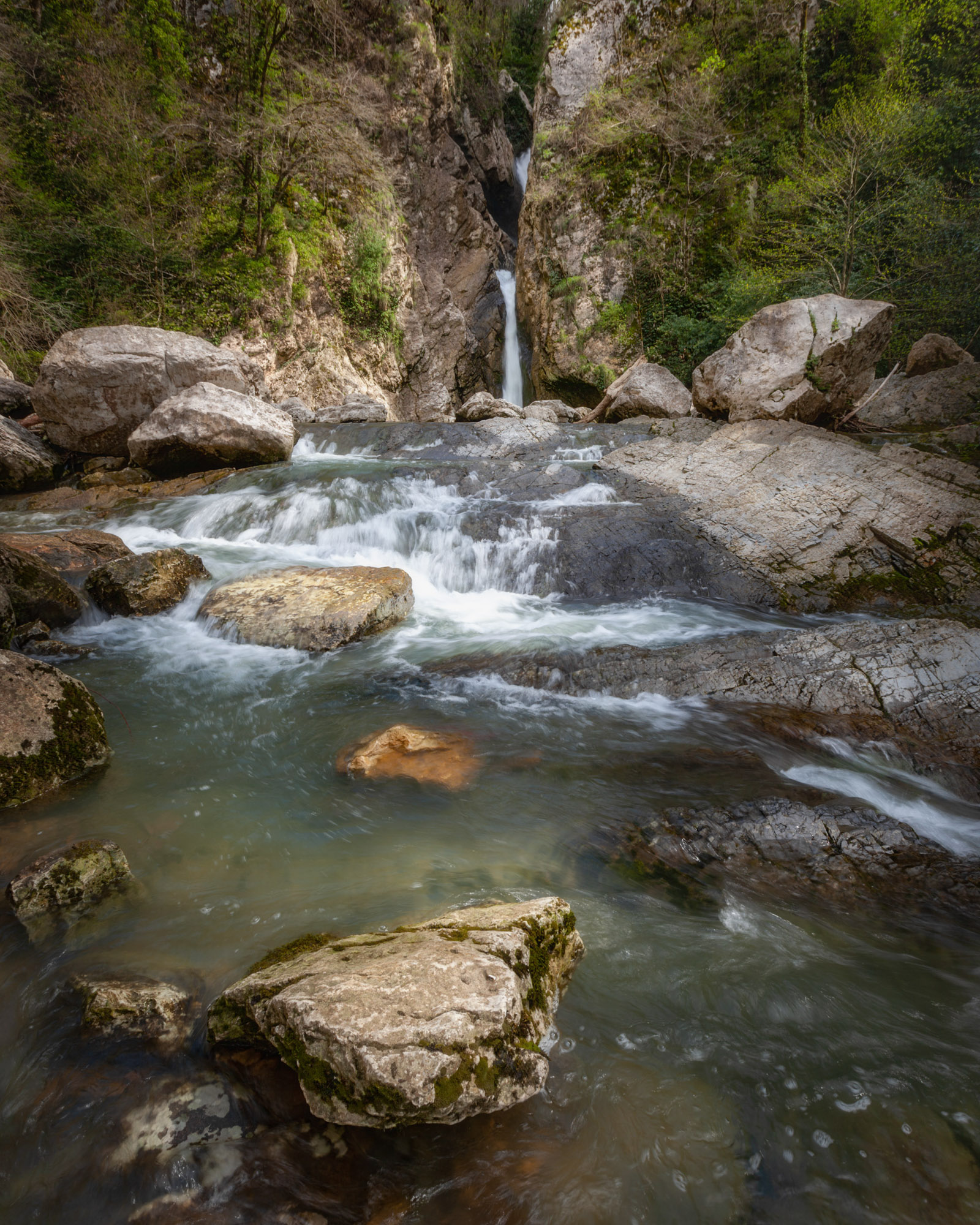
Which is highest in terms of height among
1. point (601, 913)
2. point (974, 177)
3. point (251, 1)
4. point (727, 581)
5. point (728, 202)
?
point (251, 1)

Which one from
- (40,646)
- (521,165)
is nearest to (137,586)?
(40,646)

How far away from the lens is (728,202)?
17125 millimetres

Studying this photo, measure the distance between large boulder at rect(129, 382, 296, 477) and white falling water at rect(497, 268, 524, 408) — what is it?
15664 mm

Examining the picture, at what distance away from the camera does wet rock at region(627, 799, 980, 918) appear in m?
2.50

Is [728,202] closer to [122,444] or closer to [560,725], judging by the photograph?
[122,444]

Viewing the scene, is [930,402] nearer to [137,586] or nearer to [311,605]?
[311,605]

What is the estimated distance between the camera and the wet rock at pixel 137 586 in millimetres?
5543

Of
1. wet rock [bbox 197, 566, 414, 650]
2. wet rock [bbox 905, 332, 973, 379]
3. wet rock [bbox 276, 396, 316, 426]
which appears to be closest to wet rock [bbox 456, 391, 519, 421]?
wet rock [bbox 276, 396, 316, 426]

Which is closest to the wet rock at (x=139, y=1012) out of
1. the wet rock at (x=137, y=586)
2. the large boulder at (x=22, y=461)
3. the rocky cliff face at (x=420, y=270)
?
the wet rock at (x=137, y=586)

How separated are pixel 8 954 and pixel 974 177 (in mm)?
20480

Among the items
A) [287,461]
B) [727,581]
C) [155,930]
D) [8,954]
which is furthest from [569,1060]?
[287,461]

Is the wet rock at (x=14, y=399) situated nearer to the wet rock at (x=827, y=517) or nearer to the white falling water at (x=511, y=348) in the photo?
the wet rock at (x=827, y=517)

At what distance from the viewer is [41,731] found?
3037 millimetres

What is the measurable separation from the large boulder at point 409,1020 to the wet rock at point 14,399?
12.5 meters
